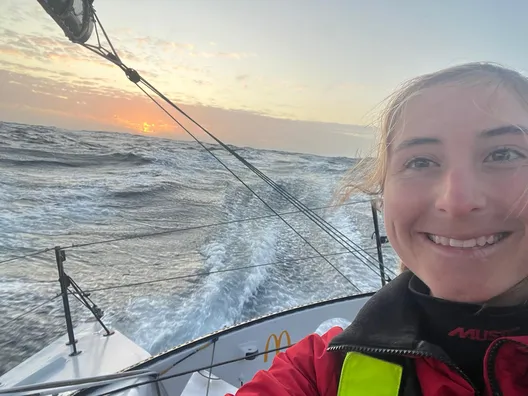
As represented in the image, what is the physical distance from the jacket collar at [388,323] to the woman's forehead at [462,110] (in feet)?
1.22

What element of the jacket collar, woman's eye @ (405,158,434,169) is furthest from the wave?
woman's eye @ (405,158,434,169)

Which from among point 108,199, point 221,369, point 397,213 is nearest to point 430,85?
point 397,213

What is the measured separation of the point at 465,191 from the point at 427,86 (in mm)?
260

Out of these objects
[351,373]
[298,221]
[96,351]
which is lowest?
[298,221]

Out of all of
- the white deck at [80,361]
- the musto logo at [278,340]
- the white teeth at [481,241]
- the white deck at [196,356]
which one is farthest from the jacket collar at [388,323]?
the white deck at [80,361]

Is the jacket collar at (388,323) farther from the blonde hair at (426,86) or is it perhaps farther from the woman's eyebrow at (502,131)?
the woman's eyebrow at (502,131)

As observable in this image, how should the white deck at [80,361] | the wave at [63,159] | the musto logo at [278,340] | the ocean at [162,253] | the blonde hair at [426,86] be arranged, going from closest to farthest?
1. the blonde hair at [426,86]
2. the white deck at [80,361]
3. the musto logo at [278,340]
4. the ocean at [162,253]
5. the wave at [63,159]

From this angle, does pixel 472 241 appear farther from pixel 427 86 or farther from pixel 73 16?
pixel 73 16

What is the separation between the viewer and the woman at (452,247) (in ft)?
2.23

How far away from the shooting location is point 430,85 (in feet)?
2.64

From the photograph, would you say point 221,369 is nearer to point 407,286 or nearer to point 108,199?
point 407,286

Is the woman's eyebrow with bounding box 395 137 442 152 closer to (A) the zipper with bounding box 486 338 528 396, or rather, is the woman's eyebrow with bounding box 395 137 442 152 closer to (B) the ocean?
(A) the zipper with bounding box 486 338 528 396

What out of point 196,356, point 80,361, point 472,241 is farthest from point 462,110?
point 80,361

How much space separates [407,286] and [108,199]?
9864 mm
